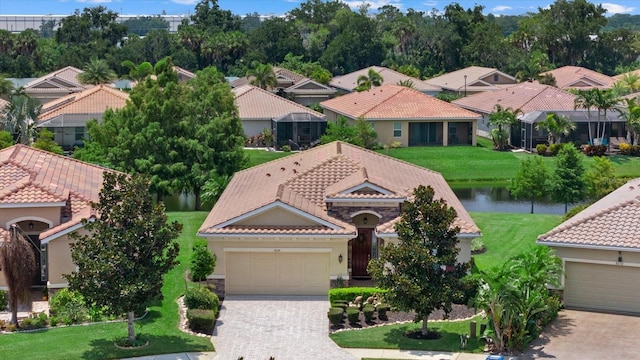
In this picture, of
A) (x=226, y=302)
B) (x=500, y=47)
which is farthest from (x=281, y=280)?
(x=500, y=47)

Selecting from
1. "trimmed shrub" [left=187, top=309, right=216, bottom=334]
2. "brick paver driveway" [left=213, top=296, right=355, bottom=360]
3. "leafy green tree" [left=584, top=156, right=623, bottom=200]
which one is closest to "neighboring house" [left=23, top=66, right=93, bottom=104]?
"leafy green tree" [left=584, top=156, right=623, bottom=200]

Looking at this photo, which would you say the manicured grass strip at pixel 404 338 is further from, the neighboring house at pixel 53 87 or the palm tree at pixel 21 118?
the neighboring house at pixel 53 87

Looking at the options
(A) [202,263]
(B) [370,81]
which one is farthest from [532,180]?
(B) [370,81]

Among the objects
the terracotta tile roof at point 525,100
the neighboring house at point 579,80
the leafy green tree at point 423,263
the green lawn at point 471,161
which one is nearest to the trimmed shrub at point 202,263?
the leafy green tree at point 423,263

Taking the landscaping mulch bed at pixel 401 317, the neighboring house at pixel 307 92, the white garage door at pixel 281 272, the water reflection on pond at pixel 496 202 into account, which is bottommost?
the landscaping mulch bed at pixel 401 317

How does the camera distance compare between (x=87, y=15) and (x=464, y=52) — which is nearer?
(x=464, y=52)

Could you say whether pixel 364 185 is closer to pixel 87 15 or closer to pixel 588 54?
pixel 588 54
